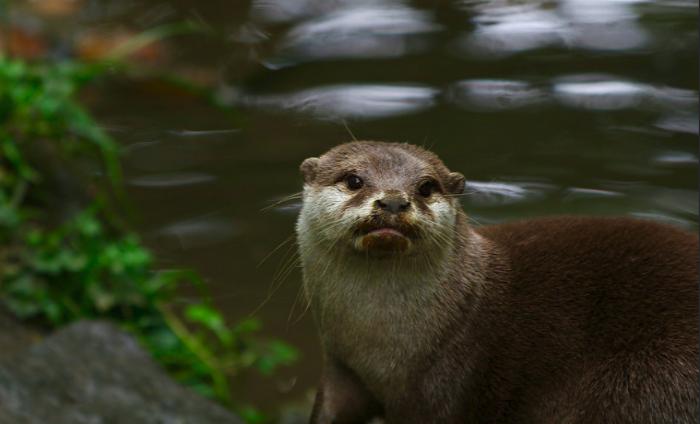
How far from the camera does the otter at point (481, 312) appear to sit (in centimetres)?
248

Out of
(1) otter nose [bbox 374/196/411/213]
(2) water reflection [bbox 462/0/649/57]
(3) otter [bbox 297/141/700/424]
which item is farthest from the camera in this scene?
(2) water reflection [bbox 462/0/649/57]

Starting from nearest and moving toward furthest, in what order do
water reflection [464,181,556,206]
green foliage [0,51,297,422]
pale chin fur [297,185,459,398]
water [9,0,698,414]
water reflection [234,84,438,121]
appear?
pale chin fur [297,185,459,398]
green foliage [0,51,297,422]
water reflection [464,181,556,206]
water [9,0,698,414]
water reflection [234,84,438,121]

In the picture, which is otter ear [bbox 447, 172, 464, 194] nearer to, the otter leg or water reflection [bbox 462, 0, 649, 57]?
the otter leg

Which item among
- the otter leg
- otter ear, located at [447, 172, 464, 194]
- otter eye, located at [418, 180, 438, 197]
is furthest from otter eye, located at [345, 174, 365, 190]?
the otter leg

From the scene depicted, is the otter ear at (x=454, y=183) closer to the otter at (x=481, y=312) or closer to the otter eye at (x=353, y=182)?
the otter at (x=481, y=312)

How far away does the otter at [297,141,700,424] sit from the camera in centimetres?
248

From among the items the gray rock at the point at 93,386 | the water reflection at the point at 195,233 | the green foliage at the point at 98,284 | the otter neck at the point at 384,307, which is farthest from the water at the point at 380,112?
the otter neck at the point at 384,307

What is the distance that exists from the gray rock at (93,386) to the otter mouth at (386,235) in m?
0.97

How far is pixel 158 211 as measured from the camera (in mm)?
4766

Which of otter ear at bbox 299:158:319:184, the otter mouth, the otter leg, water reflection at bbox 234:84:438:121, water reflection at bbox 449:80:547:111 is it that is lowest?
the otter leg

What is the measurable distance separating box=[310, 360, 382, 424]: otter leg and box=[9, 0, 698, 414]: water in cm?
90

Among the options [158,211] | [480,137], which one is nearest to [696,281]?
[480,137]

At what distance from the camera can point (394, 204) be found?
2.33m

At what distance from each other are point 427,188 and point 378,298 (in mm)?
286
